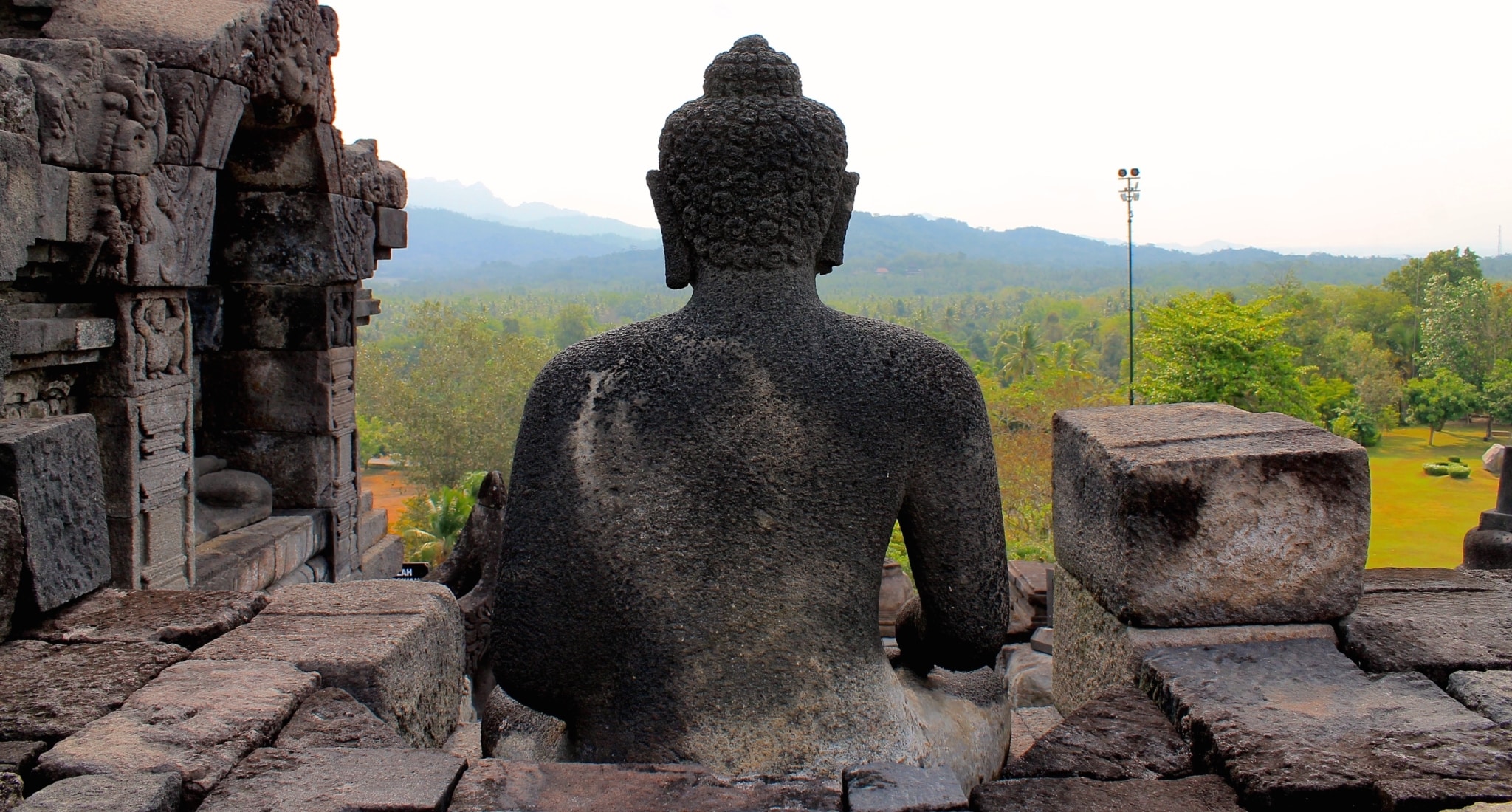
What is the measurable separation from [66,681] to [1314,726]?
2.40 meters

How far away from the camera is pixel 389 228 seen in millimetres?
8117

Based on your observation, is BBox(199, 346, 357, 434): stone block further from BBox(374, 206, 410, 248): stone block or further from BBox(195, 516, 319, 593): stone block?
BBox(374, 206, 410, 248): stone block

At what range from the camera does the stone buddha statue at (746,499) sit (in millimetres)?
1776

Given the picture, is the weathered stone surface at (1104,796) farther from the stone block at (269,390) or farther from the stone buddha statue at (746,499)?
the stone block at (269,390)

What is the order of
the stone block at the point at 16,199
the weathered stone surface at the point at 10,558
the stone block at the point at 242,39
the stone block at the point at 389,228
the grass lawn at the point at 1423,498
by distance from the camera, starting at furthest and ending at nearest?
the grass lawn at the point at 1423,498
the stone block at the point at 389,228
the stone block at the point at 242,39
the stone block at the point at 16,199
the weathered stone surface at the point at 10,558

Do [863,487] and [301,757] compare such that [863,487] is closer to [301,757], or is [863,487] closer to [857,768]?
[857,768]

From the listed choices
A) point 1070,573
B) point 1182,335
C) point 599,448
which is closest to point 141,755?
point 599,448

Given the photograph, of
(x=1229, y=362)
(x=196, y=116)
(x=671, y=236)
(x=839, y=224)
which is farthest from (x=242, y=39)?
(x=1229, y=362)

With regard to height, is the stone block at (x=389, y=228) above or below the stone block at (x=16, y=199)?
above

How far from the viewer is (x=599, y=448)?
181cm

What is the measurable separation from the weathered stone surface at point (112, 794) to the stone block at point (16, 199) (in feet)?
9.39

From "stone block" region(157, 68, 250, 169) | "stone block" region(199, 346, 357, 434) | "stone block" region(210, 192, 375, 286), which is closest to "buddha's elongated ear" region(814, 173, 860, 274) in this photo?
"stone block" region(157, 68, 250, 169)

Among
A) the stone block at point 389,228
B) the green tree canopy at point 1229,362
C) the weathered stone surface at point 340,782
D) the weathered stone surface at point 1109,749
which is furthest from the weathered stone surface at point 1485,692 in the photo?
the green tree canopy at point 1229,362

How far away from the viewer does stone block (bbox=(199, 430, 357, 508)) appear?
7309 millimetres
